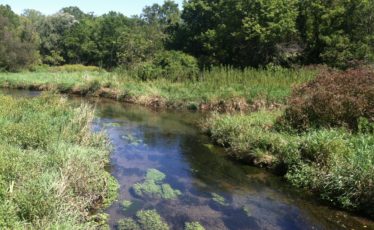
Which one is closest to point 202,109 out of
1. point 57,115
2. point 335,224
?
point 57,115

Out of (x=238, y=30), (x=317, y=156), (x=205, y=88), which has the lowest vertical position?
(x=317, y=156)

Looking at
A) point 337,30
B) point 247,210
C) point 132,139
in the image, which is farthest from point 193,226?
point 337,30

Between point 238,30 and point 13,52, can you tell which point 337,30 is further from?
point 13,52

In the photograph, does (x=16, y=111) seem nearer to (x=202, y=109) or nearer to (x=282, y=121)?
(x=282, y=121)

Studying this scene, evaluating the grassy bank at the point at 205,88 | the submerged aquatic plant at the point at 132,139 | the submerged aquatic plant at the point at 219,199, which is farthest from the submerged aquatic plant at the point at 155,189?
the grassy bank at the point at 205,88

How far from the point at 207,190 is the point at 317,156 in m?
3.31

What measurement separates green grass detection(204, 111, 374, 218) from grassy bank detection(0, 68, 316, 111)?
7768 mm

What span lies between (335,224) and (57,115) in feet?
32.1

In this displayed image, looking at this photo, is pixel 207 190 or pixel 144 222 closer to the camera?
pixel 144 222

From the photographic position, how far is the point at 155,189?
38.6 ft

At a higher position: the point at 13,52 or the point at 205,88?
the point at 13,52

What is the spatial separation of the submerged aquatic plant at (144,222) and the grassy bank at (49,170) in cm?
66

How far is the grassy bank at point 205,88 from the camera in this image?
2461 centimetres

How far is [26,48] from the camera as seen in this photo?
51344 millimetres
